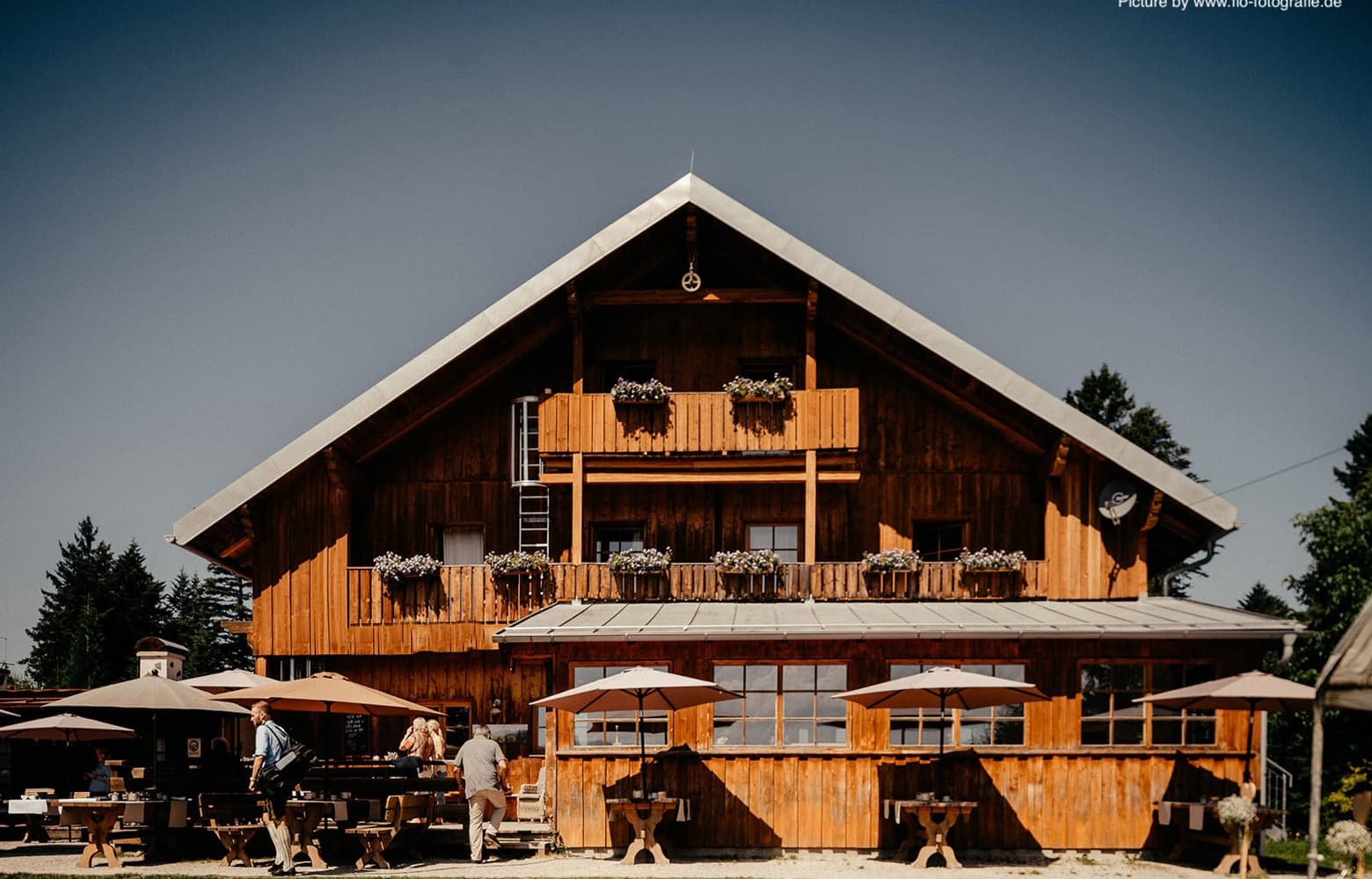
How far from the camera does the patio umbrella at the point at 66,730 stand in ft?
70.0

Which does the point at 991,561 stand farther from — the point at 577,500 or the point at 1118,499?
the point at 577,500

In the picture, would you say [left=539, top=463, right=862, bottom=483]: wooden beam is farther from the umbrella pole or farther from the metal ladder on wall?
the umbrella pole

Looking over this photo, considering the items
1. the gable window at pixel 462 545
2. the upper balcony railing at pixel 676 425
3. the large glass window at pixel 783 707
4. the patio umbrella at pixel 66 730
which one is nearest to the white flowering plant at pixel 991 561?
the upper balcony railing at pixel 676 425

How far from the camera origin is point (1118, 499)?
75.6ft

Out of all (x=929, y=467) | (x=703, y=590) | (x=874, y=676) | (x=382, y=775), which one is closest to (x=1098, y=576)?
(x=929, y=467)

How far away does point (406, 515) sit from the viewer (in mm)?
25812

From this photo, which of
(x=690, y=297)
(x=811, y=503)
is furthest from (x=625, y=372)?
(x=811, y=503)

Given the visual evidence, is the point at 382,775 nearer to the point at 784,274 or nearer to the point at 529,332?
the point at 529,332

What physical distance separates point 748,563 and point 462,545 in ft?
18.4

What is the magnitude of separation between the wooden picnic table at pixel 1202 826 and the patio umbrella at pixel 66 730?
1568 cm

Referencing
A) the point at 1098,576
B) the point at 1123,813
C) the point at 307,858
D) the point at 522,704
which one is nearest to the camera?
the point at 307,858

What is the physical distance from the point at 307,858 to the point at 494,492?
28.4 ft

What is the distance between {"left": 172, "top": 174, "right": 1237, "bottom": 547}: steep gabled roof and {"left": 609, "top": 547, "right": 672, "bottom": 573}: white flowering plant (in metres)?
4.18

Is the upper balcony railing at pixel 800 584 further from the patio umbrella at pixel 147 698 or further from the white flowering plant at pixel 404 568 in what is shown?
the patio umbrella at pixel 147 698
